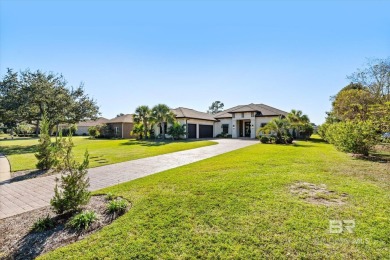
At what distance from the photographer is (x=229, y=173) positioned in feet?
27.3

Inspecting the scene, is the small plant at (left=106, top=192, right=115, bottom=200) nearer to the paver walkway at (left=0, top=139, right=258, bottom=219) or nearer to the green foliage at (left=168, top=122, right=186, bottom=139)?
the paver walkway at (left=0, top=139, right=258, bottom=219)

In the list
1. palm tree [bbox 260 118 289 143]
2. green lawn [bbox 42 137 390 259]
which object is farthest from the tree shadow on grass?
palm tree [bbox 260 118 289 143]

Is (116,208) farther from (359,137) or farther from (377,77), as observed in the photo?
(377,77)

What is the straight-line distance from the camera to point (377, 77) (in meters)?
24.5

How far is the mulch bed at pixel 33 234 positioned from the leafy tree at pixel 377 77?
29320 millimetres

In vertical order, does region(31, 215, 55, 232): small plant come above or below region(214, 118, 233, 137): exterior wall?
below

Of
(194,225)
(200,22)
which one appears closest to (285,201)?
(194,225)

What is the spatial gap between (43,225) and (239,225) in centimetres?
431

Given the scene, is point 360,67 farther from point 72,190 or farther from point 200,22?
point 72,190

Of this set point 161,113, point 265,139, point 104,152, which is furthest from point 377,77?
point 104,152

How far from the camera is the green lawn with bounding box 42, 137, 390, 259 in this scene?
331 centimetres

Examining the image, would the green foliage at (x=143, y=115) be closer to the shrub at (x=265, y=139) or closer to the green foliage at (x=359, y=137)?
the shrub at (x=265, y=139)

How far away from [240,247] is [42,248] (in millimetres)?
3698

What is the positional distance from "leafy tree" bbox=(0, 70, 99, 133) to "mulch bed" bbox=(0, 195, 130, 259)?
18.4 m
